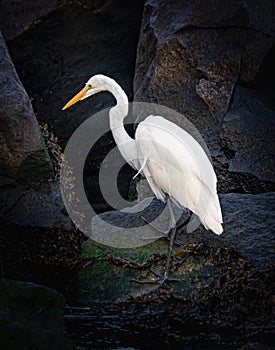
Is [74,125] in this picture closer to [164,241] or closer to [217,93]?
[217,93]

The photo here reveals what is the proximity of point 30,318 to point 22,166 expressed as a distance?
1485mm

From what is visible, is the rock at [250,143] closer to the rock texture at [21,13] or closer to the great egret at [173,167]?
the great egret at [173,167]

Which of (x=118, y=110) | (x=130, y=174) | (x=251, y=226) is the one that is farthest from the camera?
(x=130, y=174)

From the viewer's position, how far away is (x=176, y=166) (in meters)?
4.75

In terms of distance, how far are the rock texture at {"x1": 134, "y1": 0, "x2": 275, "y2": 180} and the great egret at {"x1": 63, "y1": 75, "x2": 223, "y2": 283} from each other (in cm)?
88

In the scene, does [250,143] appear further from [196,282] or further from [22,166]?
[22,166]

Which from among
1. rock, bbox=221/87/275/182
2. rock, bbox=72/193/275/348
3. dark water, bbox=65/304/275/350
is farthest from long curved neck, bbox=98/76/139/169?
dark water, bbox=65/304/275/350

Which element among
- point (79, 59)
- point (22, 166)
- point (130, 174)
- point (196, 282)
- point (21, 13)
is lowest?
point (130, 174)

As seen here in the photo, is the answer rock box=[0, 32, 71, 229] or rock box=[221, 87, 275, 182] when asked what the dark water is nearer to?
rock box=[0, 32, 71, 229]

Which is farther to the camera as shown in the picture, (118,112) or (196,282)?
(118,112)

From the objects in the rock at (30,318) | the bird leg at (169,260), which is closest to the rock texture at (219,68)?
the bird leg at (169,260)

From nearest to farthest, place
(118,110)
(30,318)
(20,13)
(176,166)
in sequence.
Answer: (30,318)
(176,166)
(118,110)
(20,13)

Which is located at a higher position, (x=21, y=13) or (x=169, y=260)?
(x=21, y=13)

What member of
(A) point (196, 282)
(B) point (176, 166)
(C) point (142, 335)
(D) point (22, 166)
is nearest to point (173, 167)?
(B) point (176, 166)
